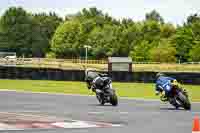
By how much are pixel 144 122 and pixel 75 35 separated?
372 feet

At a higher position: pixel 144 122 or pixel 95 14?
pixel 95 14

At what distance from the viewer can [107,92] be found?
72.0ft

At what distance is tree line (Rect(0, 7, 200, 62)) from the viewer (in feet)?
345

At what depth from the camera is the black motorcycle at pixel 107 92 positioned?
21.8 m

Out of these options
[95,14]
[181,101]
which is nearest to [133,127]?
[181,101]

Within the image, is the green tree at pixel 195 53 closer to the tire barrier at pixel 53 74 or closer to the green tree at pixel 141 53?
the green tree at pixel 141 53

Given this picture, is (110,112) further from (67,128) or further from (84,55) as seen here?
(84,55)

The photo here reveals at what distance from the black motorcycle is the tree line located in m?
78.5

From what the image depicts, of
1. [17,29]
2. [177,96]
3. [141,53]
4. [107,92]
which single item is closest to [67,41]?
[17,29]

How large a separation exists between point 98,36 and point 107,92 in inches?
3855

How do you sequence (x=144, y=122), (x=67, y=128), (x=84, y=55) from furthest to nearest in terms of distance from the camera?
1. (x=84, y=55)
2. (x=144, y=122)
3. (x=67, y=128)

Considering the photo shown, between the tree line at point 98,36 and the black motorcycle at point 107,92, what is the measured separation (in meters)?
78.5

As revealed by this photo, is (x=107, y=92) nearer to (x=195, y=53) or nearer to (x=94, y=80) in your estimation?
(x=94, y=80)

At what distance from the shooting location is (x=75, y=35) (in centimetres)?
12838
